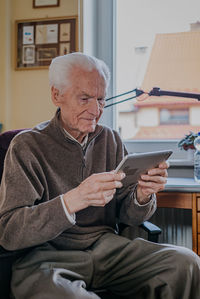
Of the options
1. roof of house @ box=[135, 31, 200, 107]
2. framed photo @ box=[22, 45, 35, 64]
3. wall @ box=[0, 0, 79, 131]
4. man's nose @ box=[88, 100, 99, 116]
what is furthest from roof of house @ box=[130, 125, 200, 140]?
man's nose @ box=[88, 100, 99, 116]

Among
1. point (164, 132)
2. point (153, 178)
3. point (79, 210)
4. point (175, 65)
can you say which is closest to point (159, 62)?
point (175, 65)

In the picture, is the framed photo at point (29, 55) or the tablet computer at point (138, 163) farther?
the framed photo at point (29, 55)

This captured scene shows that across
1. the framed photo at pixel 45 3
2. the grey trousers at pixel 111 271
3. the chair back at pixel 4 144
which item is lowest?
the grey trousers at pixel 111 271

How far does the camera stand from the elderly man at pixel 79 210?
3.72 feet

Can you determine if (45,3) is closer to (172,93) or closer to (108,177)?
(172,93)

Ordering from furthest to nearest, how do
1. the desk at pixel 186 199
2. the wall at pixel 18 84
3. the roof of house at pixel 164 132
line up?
1. the roof of house at pixel 164 132
2. the wall at pixel 18 84
3. the desk at pixel 186 199

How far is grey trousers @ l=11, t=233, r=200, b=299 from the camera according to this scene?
1.10 meters

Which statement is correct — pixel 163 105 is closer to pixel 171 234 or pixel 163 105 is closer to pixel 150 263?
pixel 171 234

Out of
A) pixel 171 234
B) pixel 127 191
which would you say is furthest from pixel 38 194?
pixel 171 234

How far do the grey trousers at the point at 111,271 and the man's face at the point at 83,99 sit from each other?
430mm

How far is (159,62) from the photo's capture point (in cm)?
230

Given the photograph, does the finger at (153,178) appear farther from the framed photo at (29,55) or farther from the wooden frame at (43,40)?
the framed photo at (29,55)

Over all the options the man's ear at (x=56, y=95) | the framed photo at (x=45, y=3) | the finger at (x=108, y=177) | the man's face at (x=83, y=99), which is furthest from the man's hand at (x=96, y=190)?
the framed photo at (x=45, y=3)

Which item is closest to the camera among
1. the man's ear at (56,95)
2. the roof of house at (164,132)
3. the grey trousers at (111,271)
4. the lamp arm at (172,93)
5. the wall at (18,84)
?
the grey trousers at (111,271)
